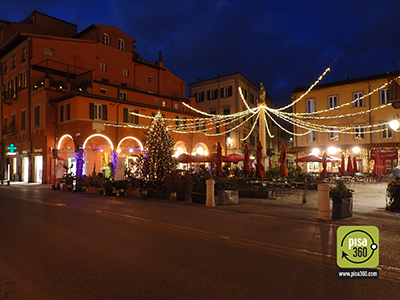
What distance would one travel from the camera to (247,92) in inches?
1876

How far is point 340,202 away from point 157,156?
10137 millimetres

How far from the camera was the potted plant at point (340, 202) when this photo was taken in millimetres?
→ 9414

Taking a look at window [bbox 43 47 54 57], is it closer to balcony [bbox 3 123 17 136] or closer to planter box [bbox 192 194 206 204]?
balcony [bbox 3 123 17 136]

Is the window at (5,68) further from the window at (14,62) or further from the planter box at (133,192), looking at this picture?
the planter box at (133,192)

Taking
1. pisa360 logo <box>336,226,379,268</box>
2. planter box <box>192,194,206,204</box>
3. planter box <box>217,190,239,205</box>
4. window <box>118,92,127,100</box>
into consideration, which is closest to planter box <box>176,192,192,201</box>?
planter box <box>192,194,206,204</box>

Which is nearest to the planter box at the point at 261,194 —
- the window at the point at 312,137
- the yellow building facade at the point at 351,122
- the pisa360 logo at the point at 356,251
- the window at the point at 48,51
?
the pisa360 logo at the point at 356,251

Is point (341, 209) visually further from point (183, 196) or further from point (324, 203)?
point (183, 196)

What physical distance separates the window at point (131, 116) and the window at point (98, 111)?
2185 mm

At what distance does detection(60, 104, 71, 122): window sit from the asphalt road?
66.8ft

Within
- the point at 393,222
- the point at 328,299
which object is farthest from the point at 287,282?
the point at 393,222

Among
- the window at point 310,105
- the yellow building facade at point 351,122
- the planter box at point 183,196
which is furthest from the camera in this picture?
the window at point 310,105

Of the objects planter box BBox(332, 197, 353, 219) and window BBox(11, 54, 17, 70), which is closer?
planter box BBox(332, 197, 353, 219)

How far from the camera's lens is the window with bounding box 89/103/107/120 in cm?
2722

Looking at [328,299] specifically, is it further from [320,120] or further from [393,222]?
[320,120]
